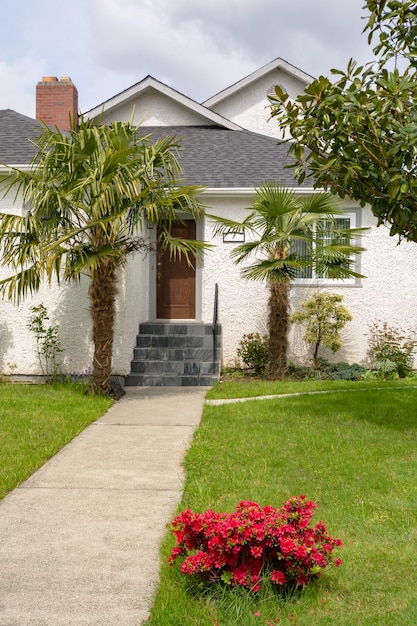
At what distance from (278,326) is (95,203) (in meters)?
4.22

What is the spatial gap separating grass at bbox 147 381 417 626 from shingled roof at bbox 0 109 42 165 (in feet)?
21.0

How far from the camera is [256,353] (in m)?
11.9

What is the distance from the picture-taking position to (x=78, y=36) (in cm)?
935

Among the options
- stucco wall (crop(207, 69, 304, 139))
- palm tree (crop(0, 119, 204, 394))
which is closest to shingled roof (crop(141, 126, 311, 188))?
stucco wall (crop(207, 69, 304, 139))

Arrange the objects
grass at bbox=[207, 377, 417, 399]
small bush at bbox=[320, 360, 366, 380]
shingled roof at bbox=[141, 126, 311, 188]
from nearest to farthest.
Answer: grass at bbox=[207, 377, 417, 399] → small bush at bbox=[320, 360, 366, 380] → shingled roof at bbox=[141, 126, 311, 188]

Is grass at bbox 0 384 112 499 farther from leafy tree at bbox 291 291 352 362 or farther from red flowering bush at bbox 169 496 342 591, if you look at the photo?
leafy tree at bbox 291 291 352 362

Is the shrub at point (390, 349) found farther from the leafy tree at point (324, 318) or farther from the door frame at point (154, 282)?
the door frame at point (154, 282)

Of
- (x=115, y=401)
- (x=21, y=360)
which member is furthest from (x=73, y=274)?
(x=21, y=360)

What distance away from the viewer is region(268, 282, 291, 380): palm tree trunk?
11.0 metres

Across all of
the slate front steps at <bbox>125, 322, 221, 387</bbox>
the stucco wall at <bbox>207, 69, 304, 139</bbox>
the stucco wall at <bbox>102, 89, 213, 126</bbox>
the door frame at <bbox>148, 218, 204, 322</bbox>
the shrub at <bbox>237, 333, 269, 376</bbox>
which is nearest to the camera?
the slate front steps at <bbox>125, 322, 221, 387</bbox>

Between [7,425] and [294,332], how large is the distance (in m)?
→ 6.60

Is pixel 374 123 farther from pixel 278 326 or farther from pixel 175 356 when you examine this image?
pixel 175 356

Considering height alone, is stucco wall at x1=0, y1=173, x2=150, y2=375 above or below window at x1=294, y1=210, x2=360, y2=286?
below

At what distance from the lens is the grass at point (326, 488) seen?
3240mm
